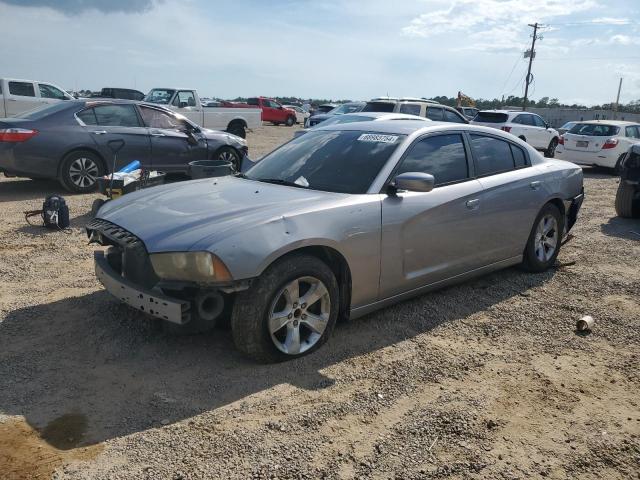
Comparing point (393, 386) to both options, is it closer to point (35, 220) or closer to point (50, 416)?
point (50, 416)

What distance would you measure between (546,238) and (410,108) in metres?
8.83

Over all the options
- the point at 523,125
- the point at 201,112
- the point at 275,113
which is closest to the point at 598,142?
the point at 523,125

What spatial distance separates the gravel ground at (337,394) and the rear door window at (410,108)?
9506mm

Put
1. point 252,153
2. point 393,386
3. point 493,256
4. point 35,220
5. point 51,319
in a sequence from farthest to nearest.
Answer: point 252,153 → point 35,220 → point 493,256 → point 51,319 → point 393,386

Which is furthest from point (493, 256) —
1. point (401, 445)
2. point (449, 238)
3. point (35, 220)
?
point (35, 220)

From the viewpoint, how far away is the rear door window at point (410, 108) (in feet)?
45.8

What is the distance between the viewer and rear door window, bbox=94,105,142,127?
9320 mm

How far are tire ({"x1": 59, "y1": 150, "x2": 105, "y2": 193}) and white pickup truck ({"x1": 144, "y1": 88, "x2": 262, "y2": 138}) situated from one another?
801cm

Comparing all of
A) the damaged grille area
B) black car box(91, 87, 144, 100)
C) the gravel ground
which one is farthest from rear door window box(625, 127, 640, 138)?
black car box(91, 87, 144, 100)

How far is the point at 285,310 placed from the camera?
3633mm

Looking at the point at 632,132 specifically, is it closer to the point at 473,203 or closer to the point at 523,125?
the point at 523,125

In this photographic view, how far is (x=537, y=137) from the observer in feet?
62.0

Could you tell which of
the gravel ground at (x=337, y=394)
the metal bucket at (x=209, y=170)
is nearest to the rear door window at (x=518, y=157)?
the gravel ground at (x=337, y=394)

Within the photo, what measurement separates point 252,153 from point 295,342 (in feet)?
45.3
